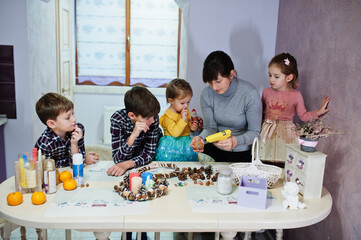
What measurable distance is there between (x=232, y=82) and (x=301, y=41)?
600 mm

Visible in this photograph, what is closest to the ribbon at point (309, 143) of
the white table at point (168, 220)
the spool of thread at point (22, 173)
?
the white table at point (168, 220)

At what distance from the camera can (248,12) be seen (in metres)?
2.59

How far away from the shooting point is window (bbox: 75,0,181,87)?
4.36 m

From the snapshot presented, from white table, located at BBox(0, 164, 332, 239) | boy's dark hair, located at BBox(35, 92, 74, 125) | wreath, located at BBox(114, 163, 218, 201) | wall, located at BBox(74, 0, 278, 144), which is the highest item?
wall, located at BBox(74, 0, 278, 144)

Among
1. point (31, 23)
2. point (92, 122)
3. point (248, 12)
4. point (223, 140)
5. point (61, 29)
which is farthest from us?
point (92, 122)

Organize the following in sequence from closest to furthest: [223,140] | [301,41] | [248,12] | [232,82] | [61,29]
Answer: [223,140] < [232,82] < [301,41] < [248,12] < [61,29]

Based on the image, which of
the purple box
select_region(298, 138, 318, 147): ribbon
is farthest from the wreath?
select_region(298, 138, 318, 147): ribbon

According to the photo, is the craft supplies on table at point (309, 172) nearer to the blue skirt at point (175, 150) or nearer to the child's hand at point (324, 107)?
the child's hand at point (324, 107)

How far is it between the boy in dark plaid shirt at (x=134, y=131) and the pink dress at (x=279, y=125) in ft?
2.35

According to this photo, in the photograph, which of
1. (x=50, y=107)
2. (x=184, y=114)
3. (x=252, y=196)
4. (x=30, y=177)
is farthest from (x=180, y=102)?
(x=30, y=177)

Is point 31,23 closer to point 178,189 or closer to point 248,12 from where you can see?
point 248,12

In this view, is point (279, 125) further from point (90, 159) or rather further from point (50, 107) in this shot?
point (50, 107)

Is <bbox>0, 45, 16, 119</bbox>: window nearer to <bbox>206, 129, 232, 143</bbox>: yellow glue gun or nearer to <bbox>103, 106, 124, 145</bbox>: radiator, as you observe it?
<bbox>103, 106, 124, 145</bbox>: radiator

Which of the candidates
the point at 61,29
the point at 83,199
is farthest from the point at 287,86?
the point at 61,29
